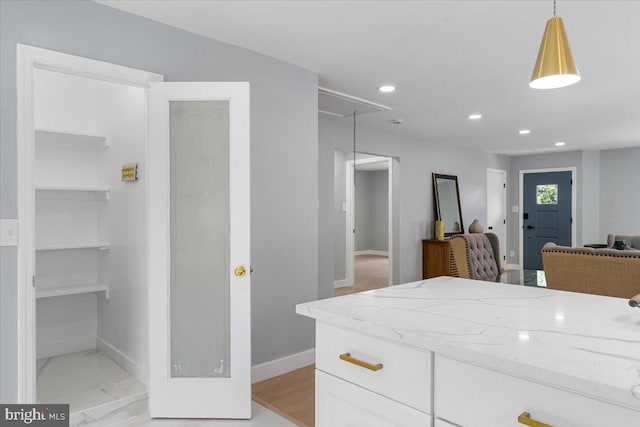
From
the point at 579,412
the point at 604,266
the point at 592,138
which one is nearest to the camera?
the point at 579,412

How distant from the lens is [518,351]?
0.97 metres

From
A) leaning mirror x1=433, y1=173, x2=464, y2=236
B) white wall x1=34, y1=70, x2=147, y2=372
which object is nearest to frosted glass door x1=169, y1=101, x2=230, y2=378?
white wall x1=34, y1=70, x2=147, y2=372

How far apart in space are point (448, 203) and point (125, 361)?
5.34m

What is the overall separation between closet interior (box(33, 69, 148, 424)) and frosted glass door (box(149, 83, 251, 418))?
1.60 ft

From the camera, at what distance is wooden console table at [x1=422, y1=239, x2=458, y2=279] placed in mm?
6004

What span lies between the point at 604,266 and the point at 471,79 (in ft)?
6.04

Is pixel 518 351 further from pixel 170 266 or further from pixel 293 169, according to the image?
pixel 293 169

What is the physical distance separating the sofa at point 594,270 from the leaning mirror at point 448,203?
11.2 feet

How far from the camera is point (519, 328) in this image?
1164 mm

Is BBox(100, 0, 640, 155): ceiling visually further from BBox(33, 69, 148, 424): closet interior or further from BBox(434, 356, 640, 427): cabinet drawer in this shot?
BBox(434, 356, 640, 427): cabinet drawer

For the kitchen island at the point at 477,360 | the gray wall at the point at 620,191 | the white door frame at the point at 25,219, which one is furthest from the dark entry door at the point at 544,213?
the white door frame at the point at 25,219

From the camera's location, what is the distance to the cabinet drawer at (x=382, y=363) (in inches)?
43.4

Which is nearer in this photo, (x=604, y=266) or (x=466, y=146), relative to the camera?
(x=604, y=266)

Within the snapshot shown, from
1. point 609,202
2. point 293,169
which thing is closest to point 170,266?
point 293,169
